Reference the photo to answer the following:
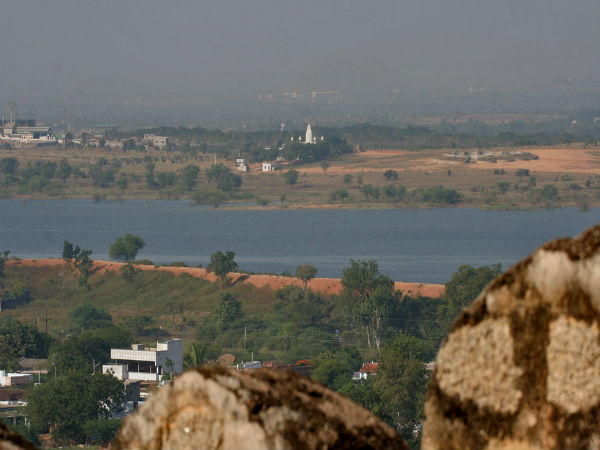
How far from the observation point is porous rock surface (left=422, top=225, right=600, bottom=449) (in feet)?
4.46

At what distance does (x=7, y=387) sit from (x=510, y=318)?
23758mm

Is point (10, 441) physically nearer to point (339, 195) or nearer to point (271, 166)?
point (339, 195)

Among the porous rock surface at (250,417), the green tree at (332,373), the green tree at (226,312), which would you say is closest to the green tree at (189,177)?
the green tree at (226,312)

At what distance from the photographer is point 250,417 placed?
54.4 inches

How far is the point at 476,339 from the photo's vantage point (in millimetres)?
1399

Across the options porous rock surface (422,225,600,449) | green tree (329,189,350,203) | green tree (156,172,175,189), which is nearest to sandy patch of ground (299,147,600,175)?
green tree (329,189,350,203)

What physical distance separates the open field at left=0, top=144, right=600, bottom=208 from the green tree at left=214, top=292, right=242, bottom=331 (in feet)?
158

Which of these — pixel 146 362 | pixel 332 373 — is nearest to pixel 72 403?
pixel 146 362

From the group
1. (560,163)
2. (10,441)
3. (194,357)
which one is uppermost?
(10,441)

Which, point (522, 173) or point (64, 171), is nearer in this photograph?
point (522, 173)

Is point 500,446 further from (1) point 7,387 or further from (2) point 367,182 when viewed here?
(2) point 367,182

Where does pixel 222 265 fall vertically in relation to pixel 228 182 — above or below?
below

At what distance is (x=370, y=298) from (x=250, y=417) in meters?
31.9

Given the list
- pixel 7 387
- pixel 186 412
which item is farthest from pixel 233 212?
pixel 186 412
